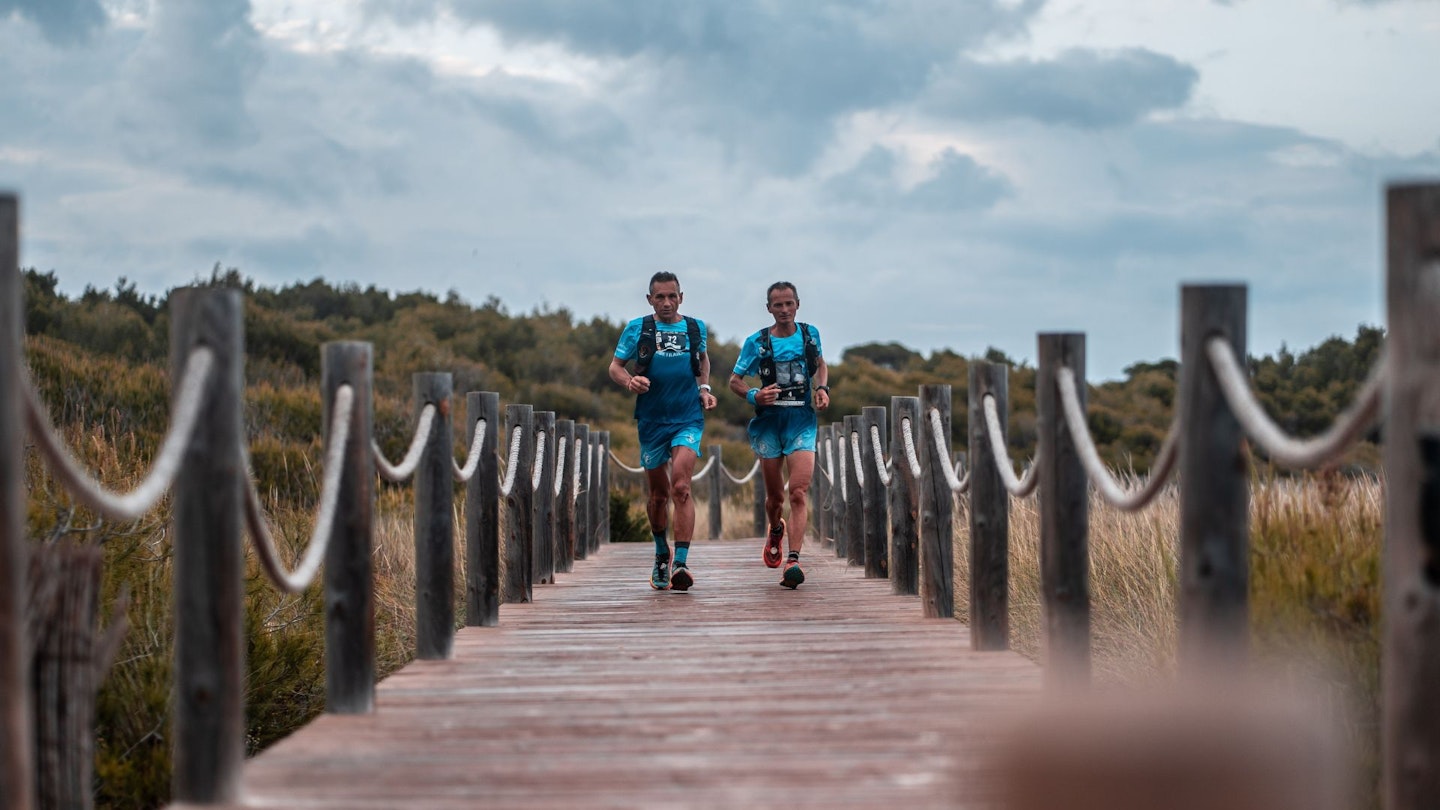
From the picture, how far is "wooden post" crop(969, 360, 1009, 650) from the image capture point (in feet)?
23.0

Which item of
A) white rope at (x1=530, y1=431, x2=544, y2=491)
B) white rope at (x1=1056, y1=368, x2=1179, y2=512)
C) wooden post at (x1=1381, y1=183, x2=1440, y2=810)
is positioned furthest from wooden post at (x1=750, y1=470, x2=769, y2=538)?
wooden post at (x1=1381, y1=183, x2=1440, y2=810)

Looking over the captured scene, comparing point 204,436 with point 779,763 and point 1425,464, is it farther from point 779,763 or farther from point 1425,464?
point 1425,464

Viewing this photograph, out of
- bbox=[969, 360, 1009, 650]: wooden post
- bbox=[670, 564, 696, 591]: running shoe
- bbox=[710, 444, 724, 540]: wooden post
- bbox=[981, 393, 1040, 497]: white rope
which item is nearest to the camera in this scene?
bbox=[981, 393, 1040, 497]: white rope

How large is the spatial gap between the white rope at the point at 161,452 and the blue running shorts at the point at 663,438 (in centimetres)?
549

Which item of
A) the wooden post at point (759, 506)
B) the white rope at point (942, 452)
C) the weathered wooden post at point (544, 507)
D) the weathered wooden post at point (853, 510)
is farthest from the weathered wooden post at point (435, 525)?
the wooden post at point (759, 506)

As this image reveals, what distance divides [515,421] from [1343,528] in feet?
16.5

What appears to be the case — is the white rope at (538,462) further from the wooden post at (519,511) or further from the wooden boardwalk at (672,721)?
the wooden boardwalk at (672,721)

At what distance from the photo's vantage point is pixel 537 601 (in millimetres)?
9836

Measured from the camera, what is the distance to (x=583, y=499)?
1464 cm

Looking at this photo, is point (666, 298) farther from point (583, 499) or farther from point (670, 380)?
point (583, 499)

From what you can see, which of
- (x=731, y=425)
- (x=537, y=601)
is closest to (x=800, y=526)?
(x=537, y=601)

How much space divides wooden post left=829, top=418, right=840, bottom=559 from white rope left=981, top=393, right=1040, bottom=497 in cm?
500

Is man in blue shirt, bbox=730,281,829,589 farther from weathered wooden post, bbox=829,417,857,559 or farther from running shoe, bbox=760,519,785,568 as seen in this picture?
weathered wooden post, bbox=829,417,857,559

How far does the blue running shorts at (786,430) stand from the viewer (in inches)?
392
